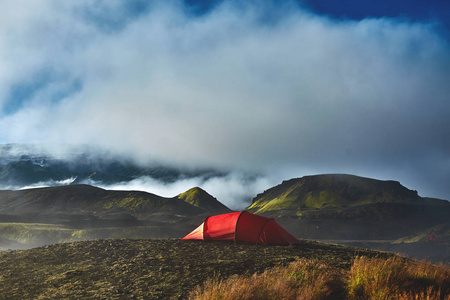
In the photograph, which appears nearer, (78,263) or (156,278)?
(156,278)

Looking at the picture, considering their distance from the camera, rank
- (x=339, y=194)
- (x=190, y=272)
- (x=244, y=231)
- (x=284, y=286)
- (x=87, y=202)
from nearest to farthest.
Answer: (x=284, y=286) → (x=190, y=272) → (x=244, y=231) → (x=87, y=202) → (x=339, y=194)

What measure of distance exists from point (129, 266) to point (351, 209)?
99.9 meters

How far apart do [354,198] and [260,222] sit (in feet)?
425

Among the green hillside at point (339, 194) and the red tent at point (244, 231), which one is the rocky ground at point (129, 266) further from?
the green hillside at point (339, 194)

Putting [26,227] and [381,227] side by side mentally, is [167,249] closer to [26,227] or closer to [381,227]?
[26,227]

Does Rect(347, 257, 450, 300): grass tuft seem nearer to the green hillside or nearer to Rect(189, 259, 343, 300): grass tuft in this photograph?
Rect(189, 259, 343, 300): grass tuft

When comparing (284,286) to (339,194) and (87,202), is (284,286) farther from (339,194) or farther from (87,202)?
(339,194)

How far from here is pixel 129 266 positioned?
446 inches

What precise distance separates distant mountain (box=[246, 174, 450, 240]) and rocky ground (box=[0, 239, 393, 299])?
60037 millimetres

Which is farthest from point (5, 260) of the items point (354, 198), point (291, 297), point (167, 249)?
point (354, 198)

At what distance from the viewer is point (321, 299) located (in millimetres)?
7320

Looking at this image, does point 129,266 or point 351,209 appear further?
point 351,209

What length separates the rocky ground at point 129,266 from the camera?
905 cm

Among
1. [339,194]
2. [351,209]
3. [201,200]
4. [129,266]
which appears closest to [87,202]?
[201,200]
